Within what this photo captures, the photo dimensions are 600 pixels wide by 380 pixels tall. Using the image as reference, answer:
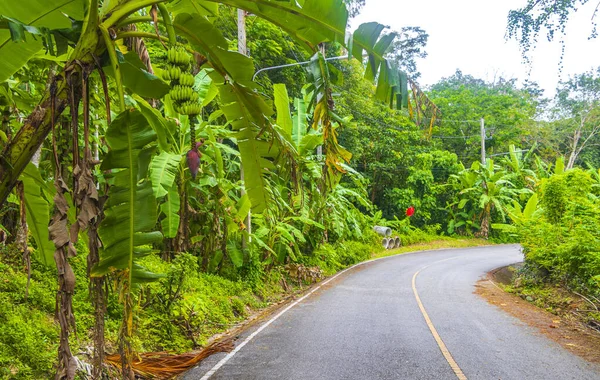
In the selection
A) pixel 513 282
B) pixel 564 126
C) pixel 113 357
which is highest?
pixel 564 126

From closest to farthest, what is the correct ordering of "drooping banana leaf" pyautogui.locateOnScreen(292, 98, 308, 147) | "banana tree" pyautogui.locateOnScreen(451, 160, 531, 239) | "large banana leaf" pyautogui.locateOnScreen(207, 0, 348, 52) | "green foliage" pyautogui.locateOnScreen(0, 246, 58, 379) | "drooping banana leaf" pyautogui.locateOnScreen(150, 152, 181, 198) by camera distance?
"large banana leaf" pyautogui.locateOnScreen(207, 0, 348, 52) → "green foliage" pyautogui.locateOnScreen(0, 246, 58, 379) → "drooping banana leaf" pyautogui.locateOnScreen(150, 152, 181, 198) → "drooping banana leaf" pyautogui.locateOnScreen(292, 98, 308, 147) → "banana tree" pyautogui.locateOnScreen(451, 160, 531, 239)

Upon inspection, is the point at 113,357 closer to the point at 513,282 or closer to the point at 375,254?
the point at 513,282

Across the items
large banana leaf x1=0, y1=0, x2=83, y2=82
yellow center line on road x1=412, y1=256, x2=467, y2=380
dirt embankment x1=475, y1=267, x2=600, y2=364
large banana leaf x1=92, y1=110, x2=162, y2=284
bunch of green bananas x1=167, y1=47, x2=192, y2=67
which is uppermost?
large banana leaf x1=0, y1=0, x2=83, y2=82

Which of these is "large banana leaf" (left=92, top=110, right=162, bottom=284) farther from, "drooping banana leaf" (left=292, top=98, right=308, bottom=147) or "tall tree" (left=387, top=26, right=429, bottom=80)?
"tall tree" (left=387, top=26, right=429, bottom=80)

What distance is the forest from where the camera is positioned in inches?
83.4

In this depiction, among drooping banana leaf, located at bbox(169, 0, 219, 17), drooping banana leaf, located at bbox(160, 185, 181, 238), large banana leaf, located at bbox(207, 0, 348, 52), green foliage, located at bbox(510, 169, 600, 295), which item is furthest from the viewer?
green foliage, located at bbox(510, 169, 600, 295)

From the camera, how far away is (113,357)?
434 centimetres

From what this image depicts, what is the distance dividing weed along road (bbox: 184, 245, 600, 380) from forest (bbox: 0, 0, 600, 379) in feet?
3.17

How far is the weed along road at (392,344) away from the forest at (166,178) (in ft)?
3.17

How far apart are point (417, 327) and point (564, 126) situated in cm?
3525

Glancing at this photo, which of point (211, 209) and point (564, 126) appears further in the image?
point (564, 126)

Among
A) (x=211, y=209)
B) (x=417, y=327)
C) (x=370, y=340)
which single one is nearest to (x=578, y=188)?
(x=417, y=327)

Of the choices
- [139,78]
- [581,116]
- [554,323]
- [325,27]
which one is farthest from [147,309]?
[581,116]

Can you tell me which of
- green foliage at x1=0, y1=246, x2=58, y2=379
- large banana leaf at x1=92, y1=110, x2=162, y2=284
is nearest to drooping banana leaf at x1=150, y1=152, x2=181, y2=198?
green foliage at x1=0, y1=246, x2=58, y2=379
